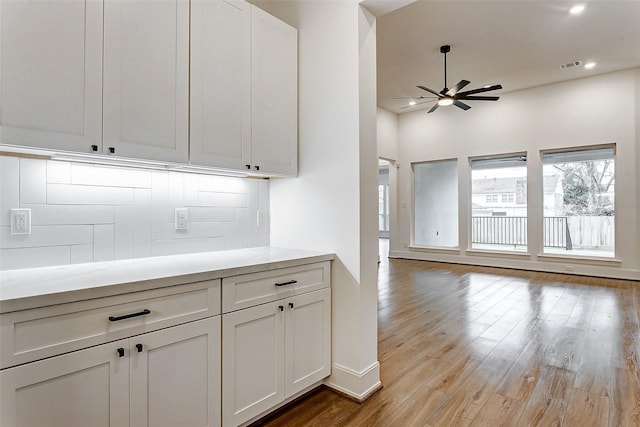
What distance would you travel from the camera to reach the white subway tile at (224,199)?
7.36 ft

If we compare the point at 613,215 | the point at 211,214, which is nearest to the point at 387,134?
the point at 613,215

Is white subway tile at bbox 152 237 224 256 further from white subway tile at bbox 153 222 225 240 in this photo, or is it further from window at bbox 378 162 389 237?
window at bbox 378 162 389 237

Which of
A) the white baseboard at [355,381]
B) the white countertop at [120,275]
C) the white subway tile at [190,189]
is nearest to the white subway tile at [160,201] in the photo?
the white subway tile at [190,189]

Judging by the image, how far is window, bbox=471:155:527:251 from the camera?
23.0 ft

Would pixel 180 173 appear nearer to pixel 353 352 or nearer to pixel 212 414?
pixel 212 414

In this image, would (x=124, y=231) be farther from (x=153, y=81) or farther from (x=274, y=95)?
(x=274, y=95)

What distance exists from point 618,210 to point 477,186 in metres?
2.41

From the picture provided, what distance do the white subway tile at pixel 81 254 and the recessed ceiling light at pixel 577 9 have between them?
5301mm

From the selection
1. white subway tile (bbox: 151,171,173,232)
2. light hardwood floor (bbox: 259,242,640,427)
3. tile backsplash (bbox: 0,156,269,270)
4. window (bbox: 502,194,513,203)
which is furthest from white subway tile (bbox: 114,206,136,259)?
window (bbox: 502,194,513,203)

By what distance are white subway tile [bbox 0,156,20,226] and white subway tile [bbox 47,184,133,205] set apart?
0.12 m

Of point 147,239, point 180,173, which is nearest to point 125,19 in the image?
point 180,173

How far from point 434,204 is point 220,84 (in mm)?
7310

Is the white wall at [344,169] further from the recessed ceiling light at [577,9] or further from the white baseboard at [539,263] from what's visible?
the white baseboard at [539,263]

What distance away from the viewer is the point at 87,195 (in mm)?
1750
